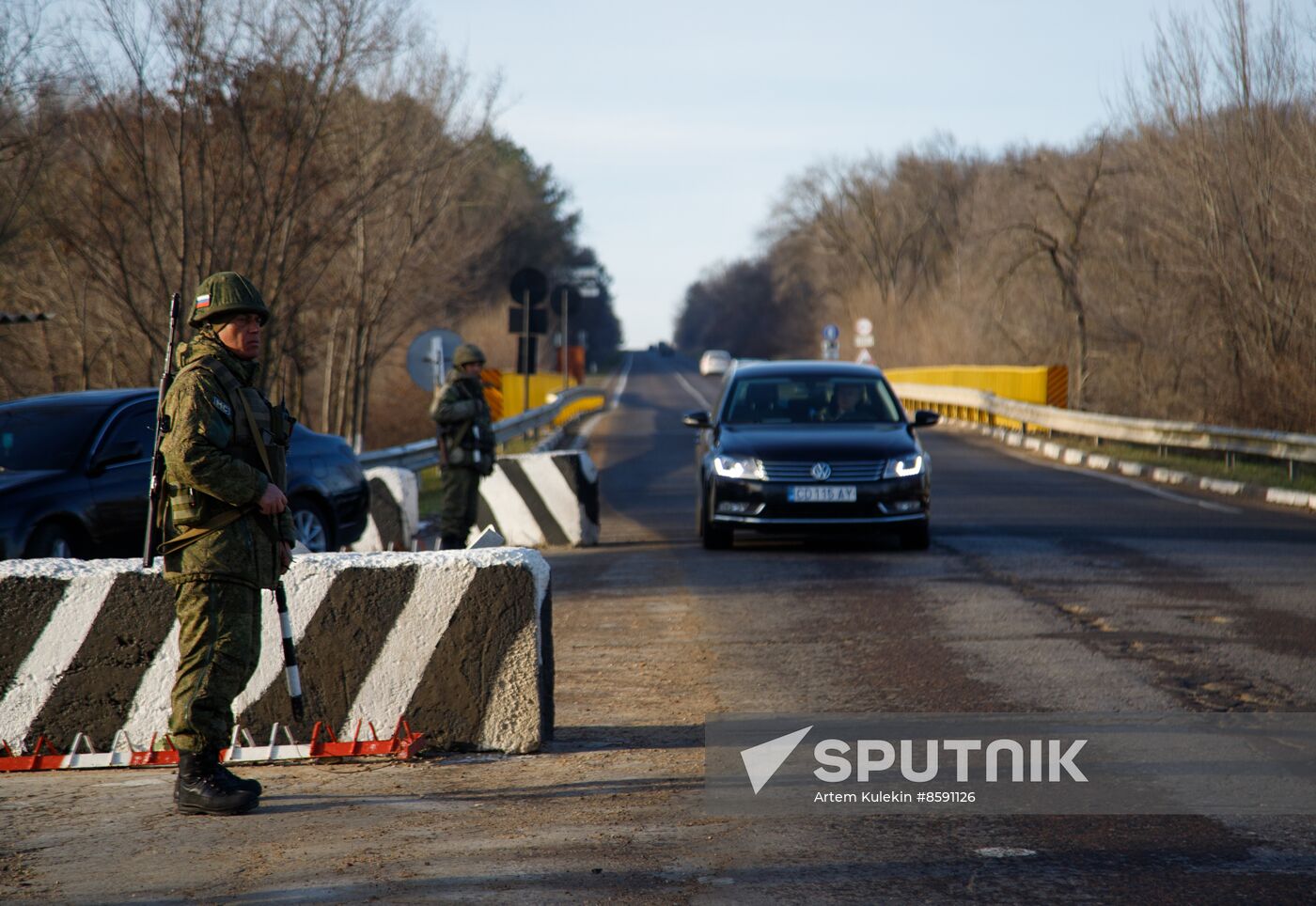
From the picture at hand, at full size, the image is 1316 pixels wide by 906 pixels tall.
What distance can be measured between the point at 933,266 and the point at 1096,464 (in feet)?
211

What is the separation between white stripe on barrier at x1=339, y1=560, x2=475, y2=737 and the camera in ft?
19.8

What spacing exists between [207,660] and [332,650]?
2.84 ft

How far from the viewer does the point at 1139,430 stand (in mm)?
23453

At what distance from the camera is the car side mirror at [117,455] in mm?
10562

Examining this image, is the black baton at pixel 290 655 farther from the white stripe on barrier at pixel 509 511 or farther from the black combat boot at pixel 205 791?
the white stripe on barrier at pixel 509 511

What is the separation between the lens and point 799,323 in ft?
352

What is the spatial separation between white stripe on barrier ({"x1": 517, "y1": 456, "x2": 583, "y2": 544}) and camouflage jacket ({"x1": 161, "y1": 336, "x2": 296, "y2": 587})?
8566 millimetres

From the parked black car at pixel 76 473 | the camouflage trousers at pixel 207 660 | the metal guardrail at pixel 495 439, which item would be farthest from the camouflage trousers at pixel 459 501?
the camouflage trousers at pixel 207 660

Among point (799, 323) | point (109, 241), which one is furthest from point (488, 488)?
point (799, 323)

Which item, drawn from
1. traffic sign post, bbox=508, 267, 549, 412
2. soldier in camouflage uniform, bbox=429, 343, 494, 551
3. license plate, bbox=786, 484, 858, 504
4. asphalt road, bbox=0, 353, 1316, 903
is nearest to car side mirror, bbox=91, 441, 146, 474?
soldier in camouflage uniform, bbox=429, 343, 494, 551

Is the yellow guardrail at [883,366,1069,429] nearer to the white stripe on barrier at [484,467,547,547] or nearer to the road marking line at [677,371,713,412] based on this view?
the road marking line at [677,371,713,412]

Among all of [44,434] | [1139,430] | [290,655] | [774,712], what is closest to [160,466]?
[290,655]

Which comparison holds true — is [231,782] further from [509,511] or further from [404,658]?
[509,511]

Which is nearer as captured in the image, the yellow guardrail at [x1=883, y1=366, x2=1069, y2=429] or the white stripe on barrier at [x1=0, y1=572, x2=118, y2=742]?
the white stripe on barrier at [x1=0, y1=572, x2=118, y2=742]
